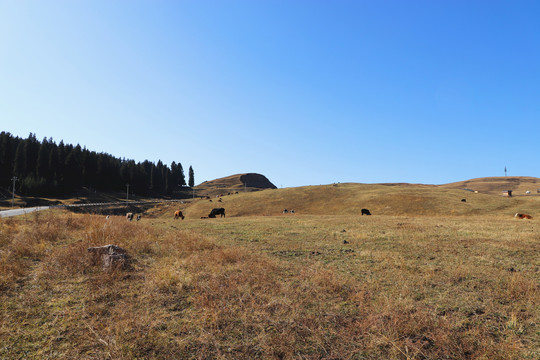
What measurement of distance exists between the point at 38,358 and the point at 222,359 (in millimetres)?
3023

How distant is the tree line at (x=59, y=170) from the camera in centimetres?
9838

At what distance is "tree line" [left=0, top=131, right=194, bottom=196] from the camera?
98375 mm

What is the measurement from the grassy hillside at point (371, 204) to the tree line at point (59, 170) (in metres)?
59.5

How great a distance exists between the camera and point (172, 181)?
15150 cm

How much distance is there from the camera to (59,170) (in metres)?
107

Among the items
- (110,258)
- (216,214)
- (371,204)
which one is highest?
(110,258)

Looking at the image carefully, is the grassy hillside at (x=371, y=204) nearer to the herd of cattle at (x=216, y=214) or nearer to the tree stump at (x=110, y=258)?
the herd of cattle at (x=216, y=214)

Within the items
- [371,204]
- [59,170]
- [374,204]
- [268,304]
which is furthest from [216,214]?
[59,170]

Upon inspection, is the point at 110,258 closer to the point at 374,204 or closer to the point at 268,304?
the point at 268,304

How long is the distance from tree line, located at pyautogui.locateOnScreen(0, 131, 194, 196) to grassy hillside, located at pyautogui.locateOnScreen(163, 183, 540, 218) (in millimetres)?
59489

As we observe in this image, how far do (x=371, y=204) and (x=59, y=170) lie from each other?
367 feet

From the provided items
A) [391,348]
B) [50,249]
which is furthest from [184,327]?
[50,249]

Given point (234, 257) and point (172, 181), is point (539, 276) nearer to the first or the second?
point (234, 257)

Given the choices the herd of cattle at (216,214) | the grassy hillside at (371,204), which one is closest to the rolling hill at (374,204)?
the grassy hillside at (371,204)
